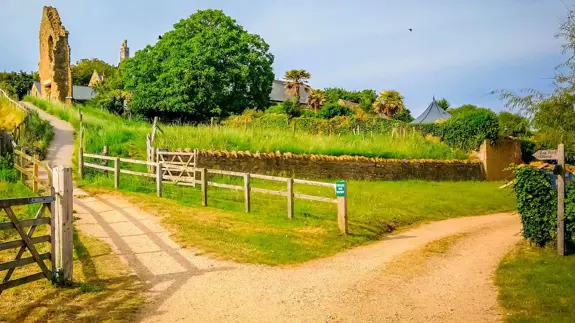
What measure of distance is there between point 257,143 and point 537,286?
1632 centimetres

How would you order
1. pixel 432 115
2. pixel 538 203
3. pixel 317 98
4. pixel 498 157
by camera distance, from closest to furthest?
pixel 538 203
pixel 498 157
pixel 432 115
pixel 317 98

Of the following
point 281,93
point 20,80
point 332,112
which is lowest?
point 332,112

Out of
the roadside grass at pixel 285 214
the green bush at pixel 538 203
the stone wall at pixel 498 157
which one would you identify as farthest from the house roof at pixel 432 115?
the green bush at pixel 538 203

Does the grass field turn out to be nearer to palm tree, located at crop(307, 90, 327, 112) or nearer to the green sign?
the green sign

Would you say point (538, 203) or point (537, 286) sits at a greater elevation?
point (538, 203)

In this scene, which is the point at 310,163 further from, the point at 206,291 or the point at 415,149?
the point at 206,291

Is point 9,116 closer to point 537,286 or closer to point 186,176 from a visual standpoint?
point 186,176

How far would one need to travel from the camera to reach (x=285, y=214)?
1435cm

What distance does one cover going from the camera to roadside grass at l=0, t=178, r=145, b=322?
6.52m

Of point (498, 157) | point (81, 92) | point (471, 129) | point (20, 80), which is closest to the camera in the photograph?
point (498, 157)

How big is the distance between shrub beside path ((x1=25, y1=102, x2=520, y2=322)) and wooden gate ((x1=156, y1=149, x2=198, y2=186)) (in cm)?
543

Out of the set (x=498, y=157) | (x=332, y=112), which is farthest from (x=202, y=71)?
(x=498, y=157)

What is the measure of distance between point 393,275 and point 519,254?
3757mm

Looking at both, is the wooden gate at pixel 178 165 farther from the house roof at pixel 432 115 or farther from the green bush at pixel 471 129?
the house roof at pixel 432 115
